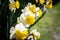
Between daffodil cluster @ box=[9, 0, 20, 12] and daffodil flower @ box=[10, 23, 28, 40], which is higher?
daffodil cluster @ box=[9, 0, 20, 12]

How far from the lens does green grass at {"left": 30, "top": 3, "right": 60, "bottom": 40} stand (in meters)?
3.48

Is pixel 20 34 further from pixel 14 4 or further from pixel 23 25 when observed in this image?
pixel 14 4

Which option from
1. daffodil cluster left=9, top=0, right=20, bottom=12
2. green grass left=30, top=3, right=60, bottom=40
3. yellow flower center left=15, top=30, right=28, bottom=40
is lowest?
green grass left=30, top=3, right=60, bottom=40

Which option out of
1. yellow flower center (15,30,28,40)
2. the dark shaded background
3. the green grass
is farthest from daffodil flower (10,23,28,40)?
the green grass

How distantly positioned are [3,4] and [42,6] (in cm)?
44

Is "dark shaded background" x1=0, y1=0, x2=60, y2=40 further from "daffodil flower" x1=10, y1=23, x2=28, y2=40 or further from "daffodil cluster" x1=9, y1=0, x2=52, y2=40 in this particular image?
"daffodil flower" x1=10, y1=23, x2=28, y2=40

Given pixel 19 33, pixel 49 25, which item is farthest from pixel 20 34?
pixel 49 25

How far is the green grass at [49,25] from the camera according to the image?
3.48 meters

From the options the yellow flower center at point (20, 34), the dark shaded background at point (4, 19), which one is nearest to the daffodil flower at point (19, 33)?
the yellow flower center at point (20, 34)

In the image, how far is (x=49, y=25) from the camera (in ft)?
13.4

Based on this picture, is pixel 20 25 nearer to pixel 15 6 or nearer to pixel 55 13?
pixel 15 6

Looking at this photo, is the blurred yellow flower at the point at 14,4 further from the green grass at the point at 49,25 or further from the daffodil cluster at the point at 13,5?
the green grass at the point at 49,25

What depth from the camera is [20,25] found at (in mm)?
1370

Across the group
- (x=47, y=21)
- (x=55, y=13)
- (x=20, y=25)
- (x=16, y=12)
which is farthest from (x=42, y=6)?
(x=55, y=13)
